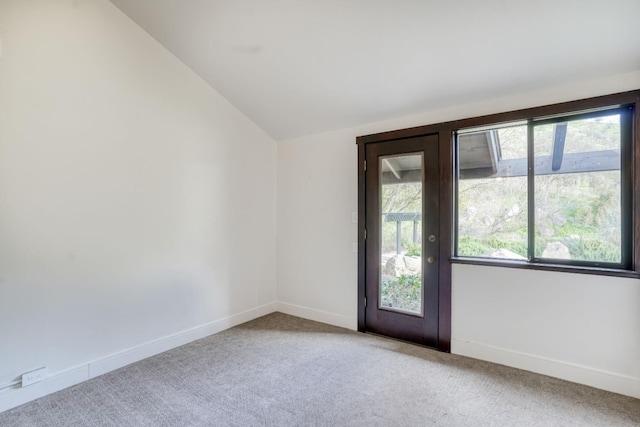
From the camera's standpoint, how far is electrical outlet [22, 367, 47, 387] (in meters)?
2.19

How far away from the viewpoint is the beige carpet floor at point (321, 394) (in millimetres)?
2016

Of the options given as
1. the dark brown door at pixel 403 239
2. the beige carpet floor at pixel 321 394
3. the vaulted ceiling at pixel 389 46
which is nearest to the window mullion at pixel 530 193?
the vaulted ceiling at pixel 389 46

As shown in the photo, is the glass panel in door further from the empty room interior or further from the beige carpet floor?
the beige carpet floor

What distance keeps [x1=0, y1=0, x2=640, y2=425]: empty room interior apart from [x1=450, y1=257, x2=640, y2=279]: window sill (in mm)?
17

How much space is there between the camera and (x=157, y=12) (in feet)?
8.65

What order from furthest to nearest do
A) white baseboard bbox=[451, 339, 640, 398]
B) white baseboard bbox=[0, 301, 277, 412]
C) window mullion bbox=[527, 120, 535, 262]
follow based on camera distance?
1. window mullion bbox=[527, 120, 535, 262]
2. white baseboard bbox=[451, 339, 640, 398]
3. white baseboard bbox=[0, 301, 277, 412]

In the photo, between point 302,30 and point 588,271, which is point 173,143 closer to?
point 302,30

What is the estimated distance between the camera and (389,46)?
252cm

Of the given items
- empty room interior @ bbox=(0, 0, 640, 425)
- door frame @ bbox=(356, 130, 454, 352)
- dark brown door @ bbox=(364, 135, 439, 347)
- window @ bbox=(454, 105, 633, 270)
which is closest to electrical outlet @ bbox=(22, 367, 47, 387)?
empty room interior @ bbox=(0, 0, 640, 425)

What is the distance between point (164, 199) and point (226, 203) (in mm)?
728

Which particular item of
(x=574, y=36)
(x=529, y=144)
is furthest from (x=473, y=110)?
(x=574, y=36)

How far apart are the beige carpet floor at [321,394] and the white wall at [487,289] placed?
7.2 inches

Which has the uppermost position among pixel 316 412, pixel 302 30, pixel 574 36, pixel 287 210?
pixel 302 30

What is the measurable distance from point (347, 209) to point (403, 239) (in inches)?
29.4
